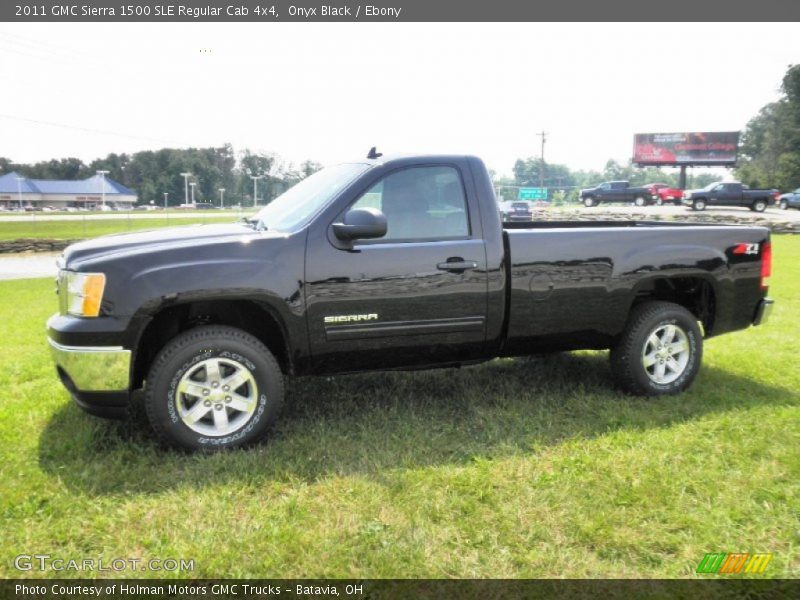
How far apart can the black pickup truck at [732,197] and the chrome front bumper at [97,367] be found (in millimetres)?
39750

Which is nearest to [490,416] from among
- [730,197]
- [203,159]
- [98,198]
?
[730,197]

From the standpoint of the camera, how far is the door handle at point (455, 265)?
13.4 ft

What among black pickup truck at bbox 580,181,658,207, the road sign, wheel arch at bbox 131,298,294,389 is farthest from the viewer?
the road sign

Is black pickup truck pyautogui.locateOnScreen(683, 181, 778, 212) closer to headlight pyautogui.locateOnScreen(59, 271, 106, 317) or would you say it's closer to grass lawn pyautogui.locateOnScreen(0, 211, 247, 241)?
grass lawn pyautogui.locateOnScreen(0, 211, 247, 241)

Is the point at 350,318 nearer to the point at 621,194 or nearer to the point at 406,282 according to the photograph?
the point at 406,282

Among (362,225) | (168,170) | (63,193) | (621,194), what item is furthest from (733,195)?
(63,193)

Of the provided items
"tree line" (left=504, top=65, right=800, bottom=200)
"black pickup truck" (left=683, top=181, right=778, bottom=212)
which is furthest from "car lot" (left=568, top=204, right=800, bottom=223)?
"tree line" (left=504, top=65, right=800, bottom=200)

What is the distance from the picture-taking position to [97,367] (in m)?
3.56

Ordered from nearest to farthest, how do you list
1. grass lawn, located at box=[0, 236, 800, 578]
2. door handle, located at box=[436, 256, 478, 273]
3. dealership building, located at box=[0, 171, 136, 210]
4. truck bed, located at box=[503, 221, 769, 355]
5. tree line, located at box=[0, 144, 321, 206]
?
1. grass lawn, located at box=[0, 236, 800, 578]
2. door handle, located at box=[436, 256, 478, 273]
3. truck bed, located at box=[503, 221, 769, 355]
4. tree line, located at box=[0, 144, 321, 206]
5. dealership building, located at box=[0, 171, 136, 210]

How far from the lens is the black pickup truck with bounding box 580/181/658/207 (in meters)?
44.5

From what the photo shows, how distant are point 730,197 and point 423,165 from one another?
39.0 meters

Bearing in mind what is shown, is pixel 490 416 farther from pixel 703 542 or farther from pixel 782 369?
pixel 782 369

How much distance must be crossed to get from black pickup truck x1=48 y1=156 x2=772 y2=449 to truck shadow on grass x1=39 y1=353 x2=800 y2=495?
268mm

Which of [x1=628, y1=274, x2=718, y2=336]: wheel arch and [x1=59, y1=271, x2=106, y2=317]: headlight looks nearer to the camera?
[x1=59, y1=271, x2=106, y2=317]: headlight
